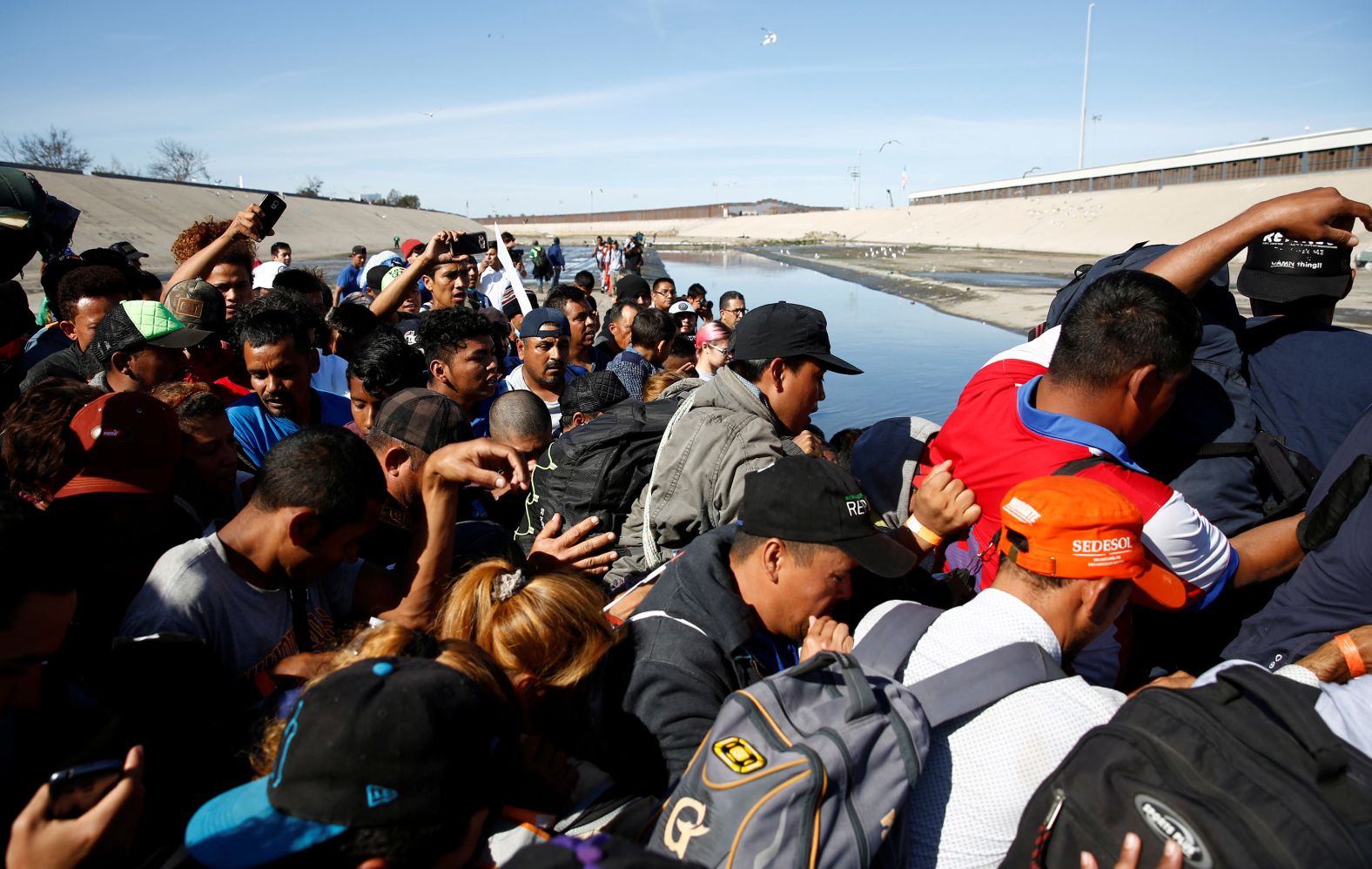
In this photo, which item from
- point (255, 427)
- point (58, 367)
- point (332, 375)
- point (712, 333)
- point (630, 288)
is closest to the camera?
point (255, 427)

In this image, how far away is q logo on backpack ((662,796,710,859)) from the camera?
1603 mm

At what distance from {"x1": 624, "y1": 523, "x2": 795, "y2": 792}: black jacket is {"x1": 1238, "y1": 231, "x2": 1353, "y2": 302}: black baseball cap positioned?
6.78ft

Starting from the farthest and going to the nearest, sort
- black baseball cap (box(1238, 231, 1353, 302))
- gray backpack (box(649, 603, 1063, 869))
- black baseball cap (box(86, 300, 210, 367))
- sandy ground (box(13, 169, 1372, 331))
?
sandy ground (box(13, 169, 1372, 331)) < black baseball cap (box(86, 300, 210, 367)) < black baseball cap (box(1238, 231, 1353, 302)) < gray backpack (box(649, 603, 1063, 869))

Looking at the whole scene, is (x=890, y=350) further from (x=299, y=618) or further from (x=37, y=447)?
(x=37, y=447)

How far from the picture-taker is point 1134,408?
250cm

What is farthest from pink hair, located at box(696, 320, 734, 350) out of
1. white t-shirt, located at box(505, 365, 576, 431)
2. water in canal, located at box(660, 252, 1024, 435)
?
water in canal, located at box(660, 252, 1024, 435)

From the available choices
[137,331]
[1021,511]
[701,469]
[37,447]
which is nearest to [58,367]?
[137,331]

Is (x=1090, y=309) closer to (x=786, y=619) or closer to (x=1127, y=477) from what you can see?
(x=1127, y=477)

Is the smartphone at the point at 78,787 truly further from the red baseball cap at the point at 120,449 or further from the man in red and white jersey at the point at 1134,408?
the man in red and white jersey at the point at 1134,408

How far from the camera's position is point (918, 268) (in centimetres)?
3300

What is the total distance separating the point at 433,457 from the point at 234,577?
25.4 inches

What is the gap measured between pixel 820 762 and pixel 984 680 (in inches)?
17.2

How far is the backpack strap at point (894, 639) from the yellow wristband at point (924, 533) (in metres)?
0.65

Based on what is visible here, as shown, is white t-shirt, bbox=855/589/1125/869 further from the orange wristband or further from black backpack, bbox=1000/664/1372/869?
the orange wristband
